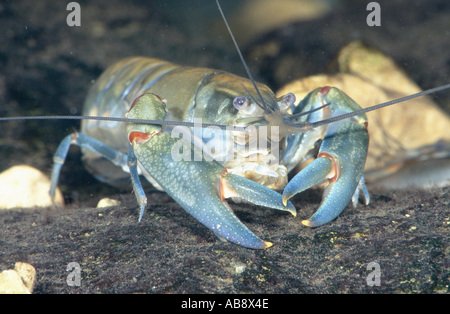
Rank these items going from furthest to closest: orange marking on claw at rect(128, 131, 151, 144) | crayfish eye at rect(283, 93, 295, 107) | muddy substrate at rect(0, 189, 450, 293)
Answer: crayfish eye at rect(283, 93, 295, 107)
orange marking on claw at rect(128, 131, 151, 144)
muddy substrate at rect(0, 189, 450, 293)

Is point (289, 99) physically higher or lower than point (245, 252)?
higher

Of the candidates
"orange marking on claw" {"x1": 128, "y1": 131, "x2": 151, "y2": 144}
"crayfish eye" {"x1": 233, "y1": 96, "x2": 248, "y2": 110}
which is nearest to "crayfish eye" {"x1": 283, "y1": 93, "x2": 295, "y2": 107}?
"crayfish eye" {"x1": 233, "y1": 96, "x2": 248, "y2": 110}

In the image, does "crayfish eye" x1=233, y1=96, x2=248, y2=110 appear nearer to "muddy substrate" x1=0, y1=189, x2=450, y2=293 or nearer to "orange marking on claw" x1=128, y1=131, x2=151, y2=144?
"orange marking on claw" x1=128, y1=131, x2=151, y2=144

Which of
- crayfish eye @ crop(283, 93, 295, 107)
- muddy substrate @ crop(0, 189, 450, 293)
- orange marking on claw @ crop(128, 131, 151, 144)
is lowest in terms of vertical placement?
muddy substrate @ crop(0, 189, 450, 293)

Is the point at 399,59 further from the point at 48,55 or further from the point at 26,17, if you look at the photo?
the point at 26,17

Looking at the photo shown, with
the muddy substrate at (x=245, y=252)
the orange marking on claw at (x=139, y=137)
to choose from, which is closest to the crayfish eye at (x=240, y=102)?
the orange marking on claw at (x=139, y=137)

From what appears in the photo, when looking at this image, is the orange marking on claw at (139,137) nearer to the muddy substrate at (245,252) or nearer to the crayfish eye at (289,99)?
the muddy substrate at (245,252)

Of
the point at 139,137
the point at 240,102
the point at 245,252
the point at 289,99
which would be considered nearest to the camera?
the point at 245,252

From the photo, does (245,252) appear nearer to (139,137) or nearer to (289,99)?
(139,137)

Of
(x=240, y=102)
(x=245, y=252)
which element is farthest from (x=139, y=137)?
(x=245, y=252)

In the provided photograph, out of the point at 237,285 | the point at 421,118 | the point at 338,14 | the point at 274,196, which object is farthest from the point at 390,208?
the point at 338,14
